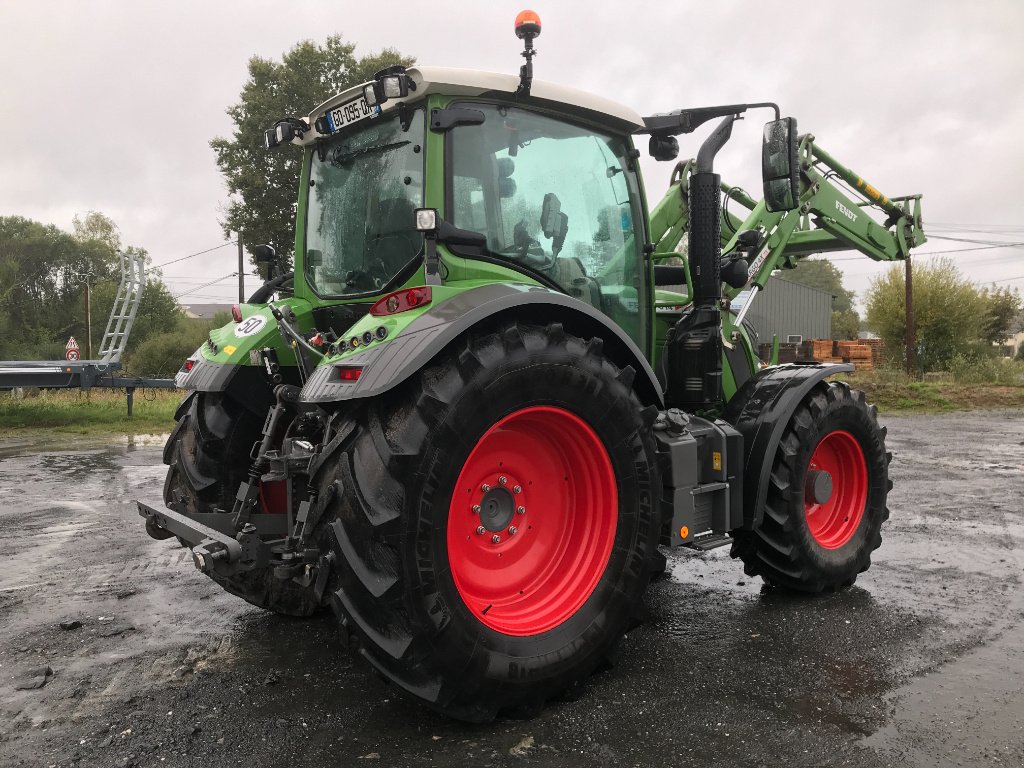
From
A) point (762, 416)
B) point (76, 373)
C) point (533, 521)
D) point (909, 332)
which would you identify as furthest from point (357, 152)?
point (909, 332)

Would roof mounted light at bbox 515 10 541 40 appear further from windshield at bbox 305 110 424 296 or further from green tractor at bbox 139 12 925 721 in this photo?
windshield at bbox 305 110 424 296

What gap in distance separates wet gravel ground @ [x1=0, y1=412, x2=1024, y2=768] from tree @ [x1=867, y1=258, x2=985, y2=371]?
81.2 ft

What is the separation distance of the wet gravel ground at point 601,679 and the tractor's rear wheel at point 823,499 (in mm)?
197

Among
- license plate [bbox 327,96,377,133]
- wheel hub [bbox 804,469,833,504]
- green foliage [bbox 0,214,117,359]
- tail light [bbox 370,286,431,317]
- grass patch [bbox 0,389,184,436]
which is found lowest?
grass patch [bbox 0,389,184,436]

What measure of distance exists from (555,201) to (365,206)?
0.96m

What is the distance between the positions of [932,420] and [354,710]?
16.6 metres

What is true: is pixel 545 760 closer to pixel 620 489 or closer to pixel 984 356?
pixel 620 489

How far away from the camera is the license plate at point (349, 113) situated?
12.1 feet

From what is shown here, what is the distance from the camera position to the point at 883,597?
14.9 feet

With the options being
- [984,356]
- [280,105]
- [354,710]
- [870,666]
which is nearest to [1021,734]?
[870,666]

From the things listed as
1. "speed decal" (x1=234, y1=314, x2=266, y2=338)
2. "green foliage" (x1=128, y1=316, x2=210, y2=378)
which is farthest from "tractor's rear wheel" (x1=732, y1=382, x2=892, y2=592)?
"green foliage" (x1=128, y1=316, x2=210, y2=378)

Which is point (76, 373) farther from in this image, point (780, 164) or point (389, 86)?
point (780, 164)

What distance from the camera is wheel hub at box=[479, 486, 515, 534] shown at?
10.8 ft

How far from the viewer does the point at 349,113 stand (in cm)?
378
